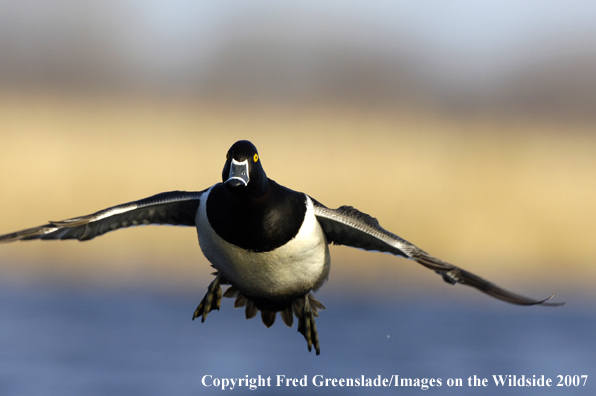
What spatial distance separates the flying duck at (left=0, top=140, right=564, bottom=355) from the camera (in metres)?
6.36

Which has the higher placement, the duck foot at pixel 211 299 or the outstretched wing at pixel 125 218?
the outstretched wing at pixel 125 218

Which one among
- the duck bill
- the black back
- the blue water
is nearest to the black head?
the duck bill

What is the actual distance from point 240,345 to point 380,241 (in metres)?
11.5

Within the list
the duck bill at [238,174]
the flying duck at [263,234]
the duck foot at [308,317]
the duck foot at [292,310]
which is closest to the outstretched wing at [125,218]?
the flying duck at [263,234]

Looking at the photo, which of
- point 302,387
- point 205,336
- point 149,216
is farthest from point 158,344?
point 149,216

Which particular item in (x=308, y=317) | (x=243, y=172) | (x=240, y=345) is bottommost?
(x=308, y=317)

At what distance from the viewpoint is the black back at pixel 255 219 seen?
651 centimetres

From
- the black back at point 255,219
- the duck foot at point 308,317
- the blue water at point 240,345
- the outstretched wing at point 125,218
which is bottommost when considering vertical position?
the duck foot at point 308,317

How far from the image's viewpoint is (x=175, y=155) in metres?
16.7

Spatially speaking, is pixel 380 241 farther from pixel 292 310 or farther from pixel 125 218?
pixel 125 218

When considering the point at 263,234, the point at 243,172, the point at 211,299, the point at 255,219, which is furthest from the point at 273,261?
the point at 211,299

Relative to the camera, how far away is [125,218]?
7.79 m

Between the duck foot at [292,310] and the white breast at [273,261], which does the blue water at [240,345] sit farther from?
the white breast at [273,261]

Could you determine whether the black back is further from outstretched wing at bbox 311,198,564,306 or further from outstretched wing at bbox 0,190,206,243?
outstretched wing at bbox 0,190,206,243
